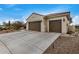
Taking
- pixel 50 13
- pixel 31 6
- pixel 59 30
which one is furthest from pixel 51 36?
pixel 31 6

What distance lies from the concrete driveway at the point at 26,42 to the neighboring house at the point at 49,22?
0.19 m

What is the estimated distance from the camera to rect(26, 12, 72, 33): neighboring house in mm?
3469

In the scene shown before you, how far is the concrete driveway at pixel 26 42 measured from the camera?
2.99 m

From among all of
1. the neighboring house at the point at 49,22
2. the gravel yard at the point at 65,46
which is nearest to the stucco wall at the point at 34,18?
the neighboring house at the point at 49,22

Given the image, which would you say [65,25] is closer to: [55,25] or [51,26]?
[55,25]

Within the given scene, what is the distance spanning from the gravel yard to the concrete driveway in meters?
0.15

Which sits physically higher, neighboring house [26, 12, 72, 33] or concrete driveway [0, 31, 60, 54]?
neighboring house [26, 12, 72, 33]

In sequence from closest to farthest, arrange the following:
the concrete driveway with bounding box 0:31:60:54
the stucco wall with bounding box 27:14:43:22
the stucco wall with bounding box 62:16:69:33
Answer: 1. the concrete driveway with bounding box 0:31:60:54
2. the stucco wall with bounding box 27:14:43:22
3. the stucco wall with bounding box 62:16:69:33

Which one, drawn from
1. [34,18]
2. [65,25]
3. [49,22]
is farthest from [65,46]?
[34,18]

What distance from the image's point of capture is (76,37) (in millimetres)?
3342

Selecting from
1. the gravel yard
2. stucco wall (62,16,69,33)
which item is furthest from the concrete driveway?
stucco wall (62,16,69,33)

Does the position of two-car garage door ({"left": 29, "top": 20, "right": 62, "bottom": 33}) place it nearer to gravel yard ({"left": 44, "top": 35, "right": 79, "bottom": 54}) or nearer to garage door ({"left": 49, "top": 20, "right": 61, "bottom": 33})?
garage door ({"left": 49, "top": 20, "right": 61, "bottom": 33})

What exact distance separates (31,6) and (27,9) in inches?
6.1

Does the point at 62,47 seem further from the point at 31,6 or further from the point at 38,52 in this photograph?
the point at 31,6
